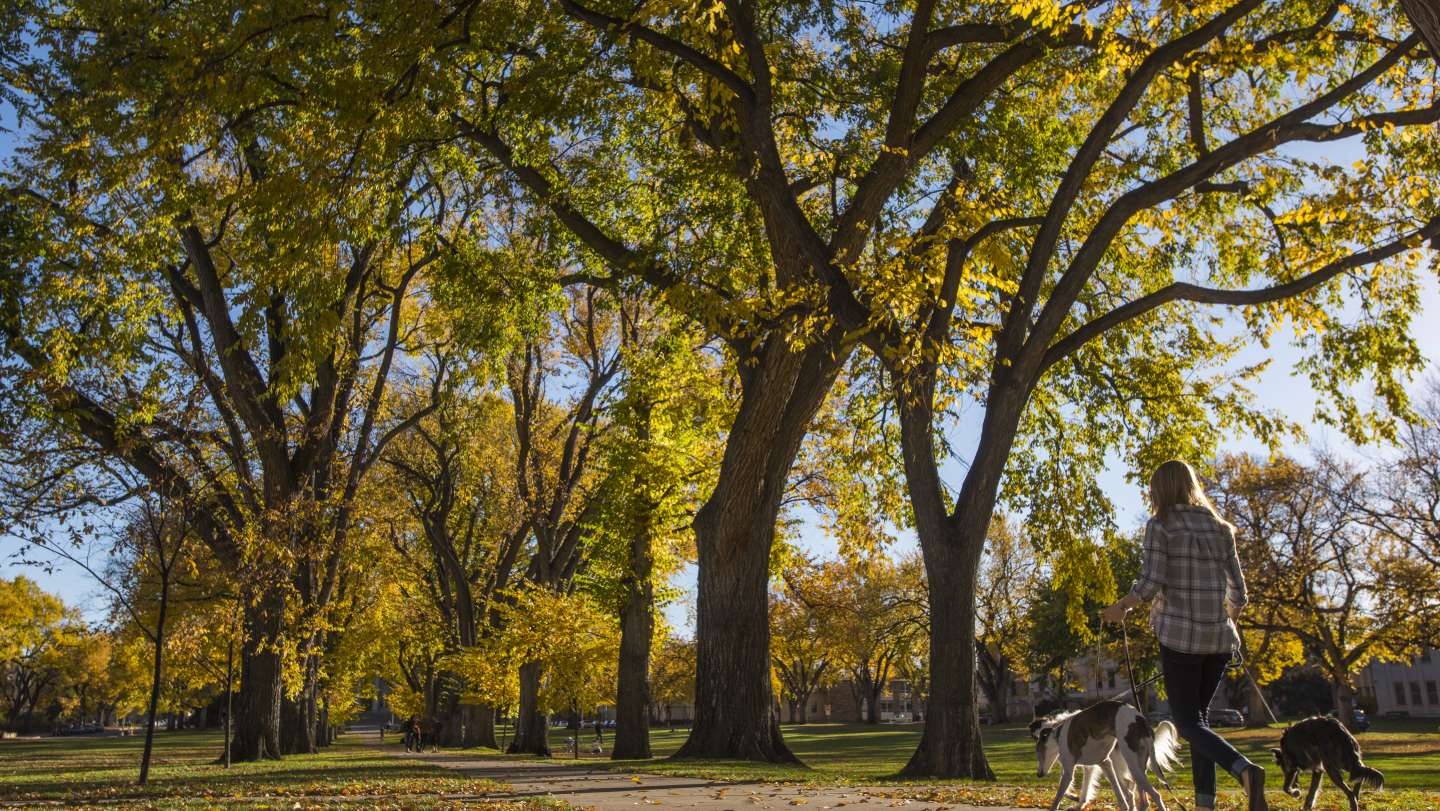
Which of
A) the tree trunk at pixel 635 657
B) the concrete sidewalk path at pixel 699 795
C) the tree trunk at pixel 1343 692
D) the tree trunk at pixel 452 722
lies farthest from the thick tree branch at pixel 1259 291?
the tree trunk at pixel 452 722

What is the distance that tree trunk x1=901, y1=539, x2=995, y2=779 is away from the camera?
41.8 ft

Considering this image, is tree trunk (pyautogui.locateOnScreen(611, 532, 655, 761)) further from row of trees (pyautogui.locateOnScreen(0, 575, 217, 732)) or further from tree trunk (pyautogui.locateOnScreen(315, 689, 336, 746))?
row of trees (pyautogui.locateOnScreen(0, 575, 217, 732))

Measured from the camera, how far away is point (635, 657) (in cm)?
2350

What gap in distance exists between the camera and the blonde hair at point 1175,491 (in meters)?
5.84

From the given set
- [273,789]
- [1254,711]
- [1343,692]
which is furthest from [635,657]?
[1254,711]

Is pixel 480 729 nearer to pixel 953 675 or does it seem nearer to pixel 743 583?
pixel 743 583

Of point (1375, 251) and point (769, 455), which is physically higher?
point (1375, 251)

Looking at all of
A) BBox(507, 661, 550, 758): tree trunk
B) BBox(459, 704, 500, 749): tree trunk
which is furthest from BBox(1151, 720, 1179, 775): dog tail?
BBox(459, 704, 500, 749): tree trunk

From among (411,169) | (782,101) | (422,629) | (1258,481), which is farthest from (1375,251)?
(422,629)

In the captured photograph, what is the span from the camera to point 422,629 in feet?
143

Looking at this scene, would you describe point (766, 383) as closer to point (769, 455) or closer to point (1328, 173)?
point (769, 455)

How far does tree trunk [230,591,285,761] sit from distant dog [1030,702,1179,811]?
54.7 ft

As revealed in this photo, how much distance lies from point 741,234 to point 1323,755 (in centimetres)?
1048

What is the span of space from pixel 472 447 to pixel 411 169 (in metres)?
19.5
